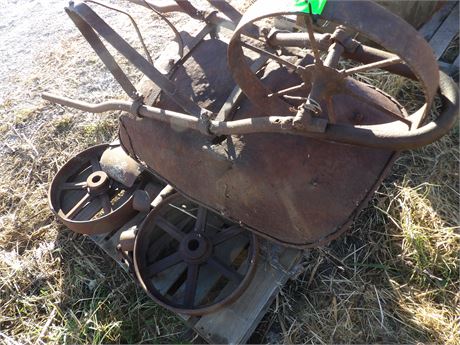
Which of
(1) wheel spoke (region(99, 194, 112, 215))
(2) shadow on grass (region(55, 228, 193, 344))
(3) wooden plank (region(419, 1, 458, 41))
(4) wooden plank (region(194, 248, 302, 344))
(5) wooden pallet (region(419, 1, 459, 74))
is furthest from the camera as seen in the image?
(3) wooden plank (region(419, 1, 458, 41))

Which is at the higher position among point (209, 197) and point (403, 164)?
point (209, 197)

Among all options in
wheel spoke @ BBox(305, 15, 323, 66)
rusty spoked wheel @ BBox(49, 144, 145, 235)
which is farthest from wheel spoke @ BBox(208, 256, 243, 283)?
wheel spoke @ BBox(305, 15, 323, 66)

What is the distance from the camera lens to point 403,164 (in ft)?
10.3

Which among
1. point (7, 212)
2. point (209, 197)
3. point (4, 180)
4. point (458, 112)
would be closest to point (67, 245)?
point (7, 212)

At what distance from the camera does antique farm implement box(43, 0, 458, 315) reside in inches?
63.8

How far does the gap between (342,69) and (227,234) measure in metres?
1.16

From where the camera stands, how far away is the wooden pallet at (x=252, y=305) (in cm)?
237

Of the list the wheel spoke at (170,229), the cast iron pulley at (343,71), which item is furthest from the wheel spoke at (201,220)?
the cast iron pulley at (343,71)

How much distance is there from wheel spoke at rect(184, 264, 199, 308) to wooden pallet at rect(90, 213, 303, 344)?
9cm

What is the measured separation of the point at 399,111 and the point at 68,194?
224 centimetres

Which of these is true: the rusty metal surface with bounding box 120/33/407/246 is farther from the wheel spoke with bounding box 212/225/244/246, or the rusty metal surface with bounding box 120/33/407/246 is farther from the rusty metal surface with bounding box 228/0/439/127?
the rusty metal surface with bounding box 228/0/439/127

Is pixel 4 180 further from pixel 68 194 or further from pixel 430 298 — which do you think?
pixel 430 298

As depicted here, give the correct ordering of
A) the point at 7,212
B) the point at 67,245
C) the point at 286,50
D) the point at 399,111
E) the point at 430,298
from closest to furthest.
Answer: the point at 399,111 → the point at 286,50 → the point at 430,298 → the point at 67,245 → the point at 7,212

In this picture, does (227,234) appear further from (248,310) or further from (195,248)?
(248,310)
